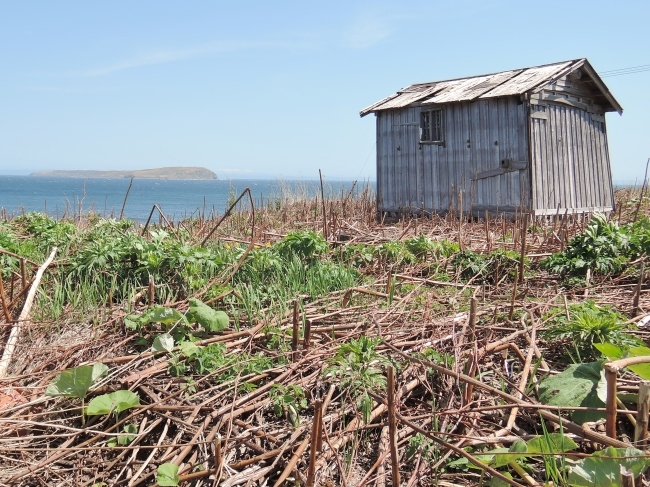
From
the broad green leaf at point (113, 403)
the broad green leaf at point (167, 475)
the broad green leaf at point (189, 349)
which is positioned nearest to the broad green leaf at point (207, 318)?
the broad green leaf at point (189, 349)

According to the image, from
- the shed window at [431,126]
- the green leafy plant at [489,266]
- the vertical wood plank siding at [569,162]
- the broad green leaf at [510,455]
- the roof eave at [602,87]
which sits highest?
the roof eave at [602,87]

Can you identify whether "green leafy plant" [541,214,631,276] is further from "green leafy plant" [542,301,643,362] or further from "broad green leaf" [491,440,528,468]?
"broad green leaf" [491,440,528,468]

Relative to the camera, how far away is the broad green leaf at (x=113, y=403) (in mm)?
3316

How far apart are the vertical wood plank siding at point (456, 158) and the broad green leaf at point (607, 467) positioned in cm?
1046

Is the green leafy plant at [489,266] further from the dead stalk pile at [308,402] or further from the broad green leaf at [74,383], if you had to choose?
the broad green leaf at [74,383]

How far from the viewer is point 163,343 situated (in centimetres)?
388

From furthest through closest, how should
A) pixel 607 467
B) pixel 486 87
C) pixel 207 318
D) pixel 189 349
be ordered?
pixel 486 87
pixel 207 318
pixel 189 349
pixel 607 467

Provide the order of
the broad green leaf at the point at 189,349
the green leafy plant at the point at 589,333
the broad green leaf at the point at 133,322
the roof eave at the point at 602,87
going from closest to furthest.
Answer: the green leafy plant at the point at 589,333 < the broad green leaf at the point at 189,349 < the broad green leaf at the point at 133,322 < the roof eave at the point at 602,87

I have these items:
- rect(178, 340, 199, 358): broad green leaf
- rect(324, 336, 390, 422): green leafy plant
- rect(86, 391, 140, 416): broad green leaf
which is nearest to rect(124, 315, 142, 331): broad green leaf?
rect(178, 340, 199, 358): broad green leaf

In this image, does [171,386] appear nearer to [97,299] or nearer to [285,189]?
[97,299]

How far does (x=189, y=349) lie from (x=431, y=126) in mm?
12205

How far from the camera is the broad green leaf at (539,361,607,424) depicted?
2.88m

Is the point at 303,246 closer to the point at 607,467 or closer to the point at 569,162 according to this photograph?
the point at 607,467

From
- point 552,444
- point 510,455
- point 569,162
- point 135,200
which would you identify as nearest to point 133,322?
point 510,455
